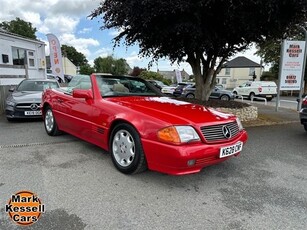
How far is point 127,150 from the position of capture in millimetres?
3406

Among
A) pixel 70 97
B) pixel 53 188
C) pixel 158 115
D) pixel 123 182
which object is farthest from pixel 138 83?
pixel 53 188

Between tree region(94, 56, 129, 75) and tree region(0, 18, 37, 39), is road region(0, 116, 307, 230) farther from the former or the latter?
tree region(0, 18, 37, 39)

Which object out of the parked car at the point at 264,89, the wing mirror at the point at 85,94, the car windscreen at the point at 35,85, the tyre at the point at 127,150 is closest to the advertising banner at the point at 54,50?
the car windscreen at the point at 35,85

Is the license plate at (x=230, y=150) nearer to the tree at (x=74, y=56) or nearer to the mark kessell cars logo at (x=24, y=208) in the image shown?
the mark kessell cars logo at (x=24, y=208)

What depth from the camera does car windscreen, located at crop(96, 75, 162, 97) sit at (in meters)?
4.18

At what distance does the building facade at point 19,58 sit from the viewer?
14.0m

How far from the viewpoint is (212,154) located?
3.03 meters

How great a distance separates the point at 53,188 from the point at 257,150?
149 inches

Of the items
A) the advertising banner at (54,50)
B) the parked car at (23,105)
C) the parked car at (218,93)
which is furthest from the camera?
the parked car at (218,93)

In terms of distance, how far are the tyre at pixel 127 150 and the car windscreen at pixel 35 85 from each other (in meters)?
5.46

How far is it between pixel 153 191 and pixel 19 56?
1610 centimetres

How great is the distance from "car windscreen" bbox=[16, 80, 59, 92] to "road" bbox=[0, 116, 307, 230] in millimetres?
3964

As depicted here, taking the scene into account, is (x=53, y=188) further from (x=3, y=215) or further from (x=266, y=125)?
(x=266, y=125)

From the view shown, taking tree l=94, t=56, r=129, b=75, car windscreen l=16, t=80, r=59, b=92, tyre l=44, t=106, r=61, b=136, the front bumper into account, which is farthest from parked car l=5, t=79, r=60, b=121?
tree l=94, t=56, r=129, b=75
